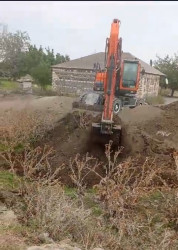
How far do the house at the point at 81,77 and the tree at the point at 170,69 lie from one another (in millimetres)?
3597

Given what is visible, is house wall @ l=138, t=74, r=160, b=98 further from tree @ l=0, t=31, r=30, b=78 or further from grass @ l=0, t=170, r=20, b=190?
grass @ l=0, t=170, r=20, b=190

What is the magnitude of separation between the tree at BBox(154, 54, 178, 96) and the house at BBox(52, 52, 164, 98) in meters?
3.60

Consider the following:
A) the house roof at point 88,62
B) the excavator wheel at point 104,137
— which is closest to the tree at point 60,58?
the house roof at point 88,62

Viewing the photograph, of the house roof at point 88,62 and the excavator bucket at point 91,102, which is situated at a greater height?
the house roof at point 88,62

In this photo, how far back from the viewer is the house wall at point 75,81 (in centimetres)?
2597

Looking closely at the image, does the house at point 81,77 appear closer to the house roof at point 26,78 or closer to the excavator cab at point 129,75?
the house roof at point 26,78

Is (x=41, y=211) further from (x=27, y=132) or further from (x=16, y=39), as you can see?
(x=16, y=39)

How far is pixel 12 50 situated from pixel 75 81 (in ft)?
28.7

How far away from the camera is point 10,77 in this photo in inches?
1270

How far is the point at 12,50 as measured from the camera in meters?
33.0

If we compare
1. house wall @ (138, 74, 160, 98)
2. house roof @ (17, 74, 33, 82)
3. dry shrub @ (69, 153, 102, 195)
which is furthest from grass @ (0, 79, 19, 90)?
dry shrub @ (69, 153, 102, 195)

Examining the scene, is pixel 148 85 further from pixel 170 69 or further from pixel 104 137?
pixel 104 137

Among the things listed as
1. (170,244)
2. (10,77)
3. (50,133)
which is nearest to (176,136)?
(50,133)

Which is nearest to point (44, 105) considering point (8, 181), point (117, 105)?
point (117, 105)
